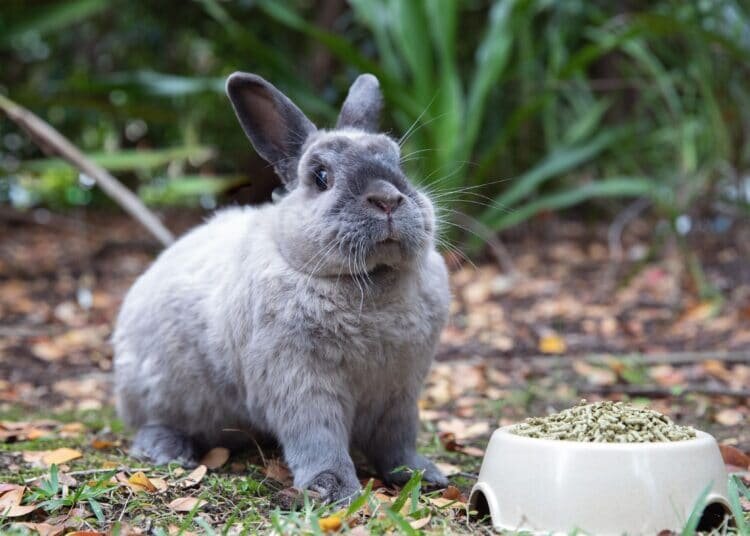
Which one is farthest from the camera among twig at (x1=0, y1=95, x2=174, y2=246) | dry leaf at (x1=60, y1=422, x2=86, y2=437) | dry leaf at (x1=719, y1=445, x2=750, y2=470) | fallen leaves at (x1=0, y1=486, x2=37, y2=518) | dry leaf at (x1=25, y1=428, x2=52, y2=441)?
twig at (x1=0, y1=95, x2=174, y2=246)

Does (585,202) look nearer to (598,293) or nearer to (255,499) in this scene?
(598,293)

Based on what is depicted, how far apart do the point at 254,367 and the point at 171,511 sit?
52cm

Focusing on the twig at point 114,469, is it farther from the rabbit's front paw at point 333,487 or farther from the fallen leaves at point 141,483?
the rabbit's front paw at point 333,487

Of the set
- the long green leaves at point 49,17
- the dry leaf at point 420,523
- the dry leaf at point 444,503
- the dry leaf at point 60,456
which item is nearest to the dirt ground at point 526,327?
the dry leaf at point 60,456

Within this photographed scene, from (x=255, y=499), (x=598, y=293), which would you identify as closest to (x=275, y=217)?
(x=255, y=499)

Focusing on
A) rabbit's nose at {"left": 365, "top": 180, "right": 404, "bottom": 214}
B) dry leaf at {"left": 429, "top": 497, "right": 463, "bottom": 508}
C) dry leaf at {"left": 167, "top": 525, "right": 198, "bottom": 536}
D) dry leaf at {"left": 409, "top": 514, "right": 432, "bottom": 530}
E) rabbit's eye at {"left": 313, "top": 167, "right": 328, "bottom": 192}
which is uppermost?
rabbit's eye at {"left": 313, "top": 167, "right": 328, "bottom": 192}

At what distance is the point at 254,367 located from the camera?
2.98 metres

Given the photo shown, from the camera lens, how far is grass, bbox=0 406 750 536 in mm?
2389

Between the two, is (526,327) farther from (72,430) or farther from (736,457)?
(72,430)

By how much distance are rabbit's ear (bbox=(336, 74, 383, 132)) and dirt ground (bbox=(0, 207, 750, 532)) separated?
65 cm

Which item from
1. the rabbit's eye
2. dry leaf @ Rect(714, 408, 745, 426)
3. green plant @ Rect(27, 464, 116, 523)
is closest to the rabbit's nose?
the rabbit's eye

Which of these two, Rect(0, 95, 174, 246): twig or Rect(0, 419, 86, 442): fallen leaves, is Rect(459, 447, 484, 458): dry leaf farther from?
Rect(0, 95, 174, 246): twig

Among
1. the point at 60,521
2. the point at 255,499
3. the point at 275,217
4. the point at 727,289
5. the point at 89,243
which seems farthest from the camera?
the point at 89,243

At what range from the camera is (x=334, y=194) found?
2875 millimetres
